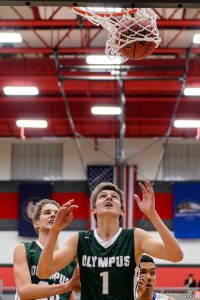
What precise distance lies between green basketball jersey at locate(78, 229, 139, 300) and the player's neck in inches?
2.4

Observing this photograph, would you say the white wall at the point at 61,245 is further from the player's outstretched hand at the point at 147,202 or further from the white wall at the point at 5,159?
the player's outstretched hand at the point at 147,202

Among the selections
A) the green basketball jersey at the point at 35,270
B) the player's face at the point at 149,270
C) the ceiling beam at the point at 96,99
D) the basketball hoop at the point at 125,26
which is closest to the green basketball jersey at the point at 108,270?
the green basketball jersey at the point at 35,270

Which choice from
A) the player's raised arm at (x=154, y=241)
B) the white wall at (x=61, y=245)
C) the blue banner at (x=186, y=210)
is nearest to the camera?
the player's raised arm at (x=154, y=241)

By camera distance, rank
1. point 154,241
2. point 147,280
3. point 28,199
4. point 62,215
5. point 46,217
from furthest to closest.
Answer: point 28,199, point 147,280, point 46,217, point 154,241, point 62,215

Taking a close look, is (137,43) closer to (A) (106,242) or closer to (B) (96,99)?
(A) (106,242)

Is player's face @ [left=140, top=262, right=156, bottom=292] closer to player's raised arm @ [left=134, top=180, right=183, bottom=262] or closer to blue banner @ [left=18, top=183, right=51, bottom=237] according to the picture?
player's raised arm @ [left=134, top=180, right=183, bottom=262]

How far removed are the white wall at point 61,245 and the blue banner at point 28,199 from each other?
422mm

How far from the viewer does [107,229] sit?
3904 millimetres

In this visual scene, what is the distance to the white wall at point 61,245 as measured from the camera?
830 inches

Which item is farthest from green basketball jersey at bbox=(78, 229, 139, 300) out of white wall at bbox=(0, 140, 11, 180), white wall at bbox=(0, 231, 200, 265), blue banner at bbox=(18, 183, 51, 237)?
white wall at bbox=(0, 140, 11, 180)

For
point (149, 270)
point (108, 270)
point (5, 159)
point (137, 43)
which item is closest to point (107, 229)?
point (108, 270)

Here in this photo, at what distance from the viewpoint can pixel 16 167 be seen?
72.6ft

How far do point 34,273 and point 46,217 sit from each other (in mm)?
499

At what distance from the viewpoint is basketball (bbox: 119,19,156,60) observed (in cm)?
587
